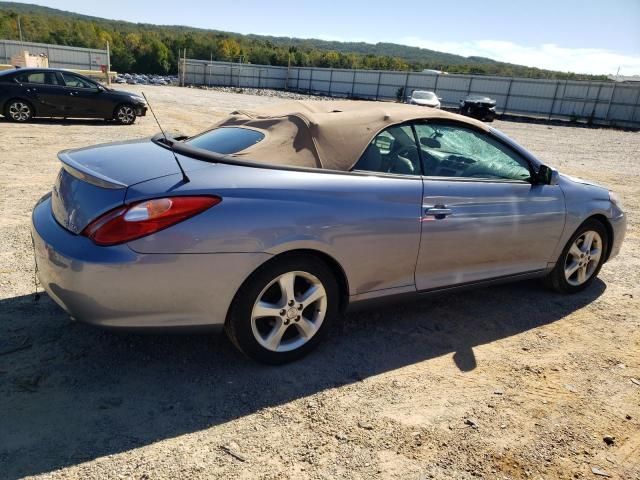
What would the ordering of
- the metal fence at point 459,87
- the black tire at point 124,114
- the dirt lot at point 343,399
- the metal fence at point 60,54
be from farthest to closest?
the metal fence at point 60,54, the metal fence at point 459,87, the black tire at point 124,114, the dirt lot at point 343,399

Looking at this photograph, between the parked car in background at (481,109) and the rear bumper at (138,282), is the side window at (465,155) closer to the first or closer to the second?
the rear bumper at (138,282)

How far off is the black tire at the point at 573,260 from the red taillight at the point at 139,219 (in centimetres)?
324

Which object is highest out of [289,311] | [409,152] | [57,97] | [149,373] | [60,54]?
[409,152]

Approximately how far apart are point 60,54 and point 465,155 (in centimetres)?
4533

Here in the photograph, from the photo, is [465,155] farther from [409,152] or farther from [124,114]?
[124,114]

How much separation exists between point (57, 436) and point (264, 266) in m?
1.27

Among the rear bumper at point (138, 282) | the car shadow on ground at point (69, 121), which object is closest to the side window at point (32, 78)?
the car shadow on ground at point (69, 121)

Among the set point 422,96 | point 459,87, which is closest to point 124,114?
point 422,96

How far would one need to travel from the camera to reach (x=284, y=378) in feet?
9.77

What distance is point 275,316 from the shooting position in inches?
117

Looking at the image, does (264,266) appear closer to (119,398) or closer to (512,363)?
(119,398)

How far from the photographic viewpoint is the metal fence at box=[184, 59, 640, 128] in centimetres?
3278

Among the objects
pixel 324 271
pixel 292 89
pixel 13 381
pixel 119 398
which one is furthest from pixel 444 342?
pixel 292 89

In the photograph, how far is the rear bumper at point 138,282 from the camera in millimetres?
2492
